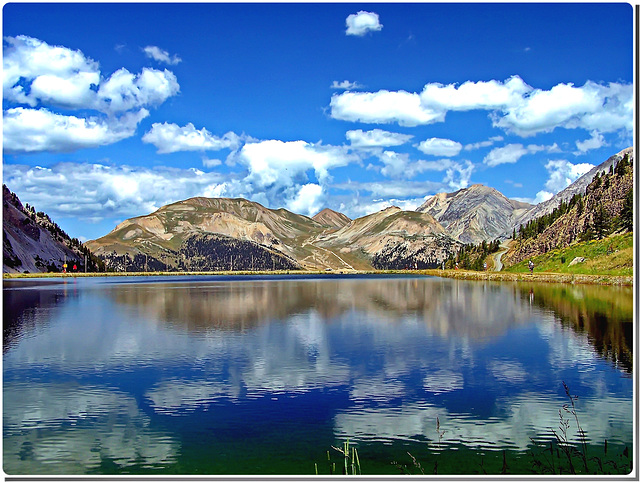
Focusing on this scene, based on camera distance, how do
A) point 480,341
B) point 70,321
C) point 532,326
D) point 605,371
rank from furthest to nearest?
1. point 70,321
2. point 532,326
3. point 480,341
4. point 605,371

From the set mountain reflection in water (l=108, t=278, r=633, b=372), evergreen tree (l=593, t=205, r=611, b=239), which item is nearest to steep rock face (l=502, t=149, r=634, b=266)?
evergreen tree (l=593, t=205, r=611, b=239)

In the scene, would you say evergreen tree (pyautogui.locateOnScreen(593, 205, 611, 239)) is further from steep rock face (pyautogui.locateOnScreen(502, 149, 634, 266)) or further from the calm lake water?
the calm lake water

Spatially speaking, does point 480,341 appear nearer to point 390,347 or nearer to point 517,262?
point 390,347

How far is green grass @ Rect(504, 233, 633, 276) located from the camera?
11039 centimetres

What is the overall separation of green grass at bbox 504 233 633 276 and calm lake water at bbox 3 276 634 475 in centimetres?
6942

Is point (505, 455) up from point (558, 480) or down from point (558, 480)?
down

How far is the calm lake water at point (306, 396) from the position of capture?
696 inches

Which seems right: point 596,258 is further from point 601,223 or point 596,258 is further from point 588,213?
point 588,213

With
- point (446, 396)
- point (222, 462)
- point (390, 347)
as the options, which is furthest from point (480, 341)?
A: point (222, 462)

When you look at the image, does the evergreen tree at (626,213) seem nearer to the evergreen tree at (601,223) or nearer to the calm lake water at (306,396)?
the evergreen tree at (601,223)

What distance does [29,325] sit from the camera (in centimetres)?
5256

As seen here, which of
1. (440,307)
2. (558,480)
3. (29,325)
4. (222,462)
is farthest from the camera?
(440,307)

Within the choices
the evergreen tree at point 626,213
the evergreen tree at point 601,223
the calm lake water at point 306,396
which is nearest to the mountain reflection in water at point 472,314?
the calm lake water at point 306,396

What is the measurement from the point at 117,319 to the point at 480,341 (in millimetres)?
38071
